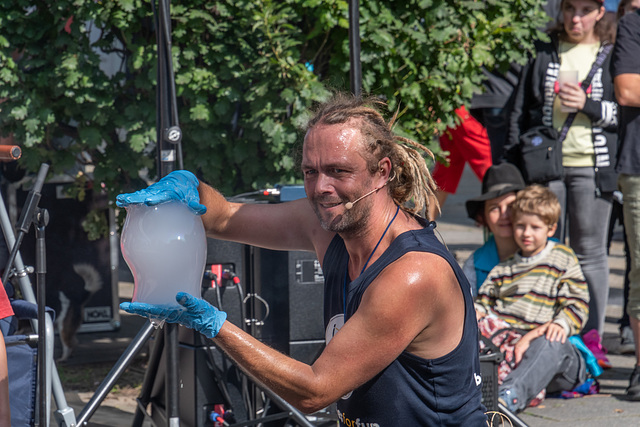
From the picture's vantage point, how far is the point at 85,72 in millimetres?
4297

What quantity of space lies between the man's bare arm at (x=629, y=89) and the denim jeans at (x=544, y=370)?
49.5 inches

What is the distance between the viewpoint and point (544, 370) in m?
4.20

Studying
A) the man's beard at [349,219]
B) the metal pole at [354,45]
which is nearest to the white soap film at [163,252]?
the man's beard at [349,219]

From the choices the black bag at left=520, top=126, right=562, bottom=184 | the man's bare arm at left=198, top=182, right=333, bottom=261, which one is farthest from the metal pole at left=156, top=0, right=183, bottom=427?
the black bag at left=520, top=126, right=562, bottom=184

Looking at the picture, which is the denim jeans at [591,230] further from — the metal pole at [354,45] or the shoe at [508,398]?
the metal pole at [354,45]

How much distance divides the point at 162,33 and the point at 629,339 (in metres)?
3.56

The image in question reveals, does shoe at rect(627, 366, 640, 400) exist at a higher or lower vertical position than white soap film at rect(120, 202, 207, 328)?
lower

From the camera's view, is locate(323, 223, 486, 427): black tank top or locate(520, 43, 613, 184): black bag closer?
locate(323, 223, 486, 427): black tank top

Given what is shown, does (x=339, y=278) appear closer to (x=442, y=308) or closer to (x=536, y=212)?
(x=442, y=308)

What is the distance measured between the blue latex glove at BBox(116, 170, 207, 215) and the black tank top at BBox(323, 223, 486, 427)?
19.4 inches

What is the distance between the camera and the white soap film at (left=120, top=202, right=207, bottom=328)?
2.15 metres

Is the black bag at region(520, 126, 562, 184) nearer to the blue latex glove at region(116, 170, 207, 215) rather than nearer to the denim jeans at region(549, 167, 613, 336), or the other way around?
the denim jeans at region(549, 167, 613, 336)

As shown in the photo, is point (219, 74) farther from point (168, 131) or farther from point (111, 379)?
point (111, 379)

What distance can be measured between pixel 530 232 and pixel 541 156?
56cm
